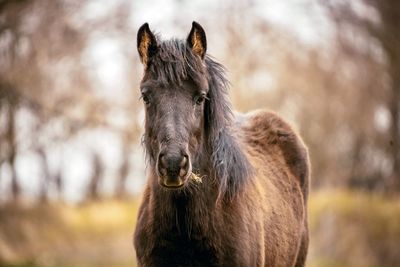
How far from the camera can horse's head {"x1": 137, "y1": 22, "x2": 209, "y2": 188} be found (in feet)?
14.9

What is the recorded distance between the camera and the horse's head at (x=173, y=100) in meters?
4.53

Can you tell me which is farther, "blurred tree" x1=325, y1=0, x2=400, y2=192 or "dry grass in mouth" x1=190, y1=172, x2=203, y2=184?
"blurred tree" x1=325, y1=0, x2=400, y2=192

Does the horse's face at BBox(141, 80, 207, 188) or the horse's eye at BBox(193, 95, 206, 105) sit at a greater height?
the horse's eye at BBox(193, 95, 206, 105)

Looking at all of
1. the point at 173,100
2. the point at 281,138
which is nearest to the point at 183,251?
the point at 173,100

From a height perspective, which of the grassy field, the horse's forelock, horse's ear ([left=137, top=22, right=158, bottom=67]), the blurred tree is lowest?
the grassy field

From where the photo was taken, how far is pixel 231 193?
534cm

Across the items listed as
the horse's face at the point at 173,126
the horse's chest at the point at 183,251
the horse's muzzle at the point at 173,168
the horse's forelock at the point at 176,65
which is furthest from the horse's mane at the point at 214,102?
the horse's muzzle at the point at 173,168

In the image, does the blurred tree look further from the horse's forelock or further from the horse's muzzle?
→ the horse's muzzle

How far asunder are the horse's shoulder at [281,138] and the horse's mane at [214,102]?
63.1 inches

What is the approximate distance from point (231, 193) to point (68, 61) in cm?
1621

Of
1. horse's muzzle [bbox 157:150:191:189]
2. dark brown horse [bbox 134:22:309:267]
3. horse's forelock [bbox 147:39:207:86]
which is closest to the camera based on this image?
horse's muzzle [bbox 157:150:191:189]

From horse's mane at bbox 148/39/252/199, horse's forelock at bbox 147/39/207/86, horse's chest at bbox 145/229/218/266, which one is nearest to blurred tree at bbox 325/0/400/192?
horse's mane at bbox 148/39/252/199

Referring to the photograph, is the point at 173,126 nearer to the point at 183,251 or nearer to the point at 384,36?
the point at 183,251

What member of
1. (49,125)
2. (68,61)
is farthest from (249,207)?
(68,61)
